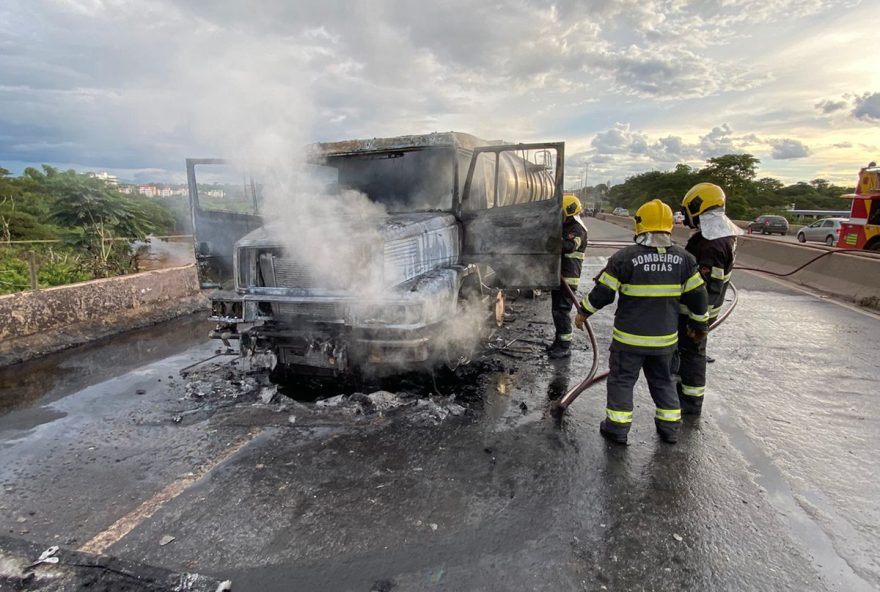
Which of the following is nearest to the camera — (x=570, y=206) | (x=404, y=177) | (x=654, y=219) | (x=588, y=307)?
(x=654, y=219)

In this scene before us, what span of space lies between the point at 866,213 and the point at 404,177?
17.0 meters

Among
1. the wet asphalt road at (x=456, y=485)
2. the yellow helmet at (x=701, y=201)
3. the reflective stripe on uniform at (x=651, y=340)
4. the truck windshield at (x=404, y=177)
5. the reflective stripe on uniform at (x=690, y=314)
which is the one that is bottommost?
the wet asphalt road at (x=456, y=485)

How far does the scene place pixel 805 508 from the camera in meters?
2.95

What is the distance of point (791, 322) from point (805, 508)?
5.65 metres

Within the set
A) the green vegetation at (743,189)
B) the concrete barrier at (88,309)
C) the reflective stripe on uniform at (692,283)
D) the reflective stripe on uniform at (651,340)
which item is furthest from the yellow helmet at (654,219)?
the green vegetation at (743,189)

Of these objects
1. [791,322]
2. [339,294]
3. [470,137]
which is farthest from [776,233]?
[339,294]

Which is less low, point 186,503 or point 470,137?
point 470,137

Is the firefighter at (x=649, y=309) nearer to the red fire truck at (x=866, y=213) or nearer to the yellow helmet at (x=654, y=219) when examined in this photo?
the yellow helmet at (x=654, y=219)

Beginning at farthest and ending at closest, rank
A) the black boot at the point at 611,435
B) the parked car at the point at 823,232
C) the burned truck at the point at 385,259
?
1. the parked car at the point at 823,232
2. the burned truck at the point at 385,259
3. the black boot at the point at 611,435

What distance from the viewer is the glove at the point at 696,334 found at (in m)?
3.94

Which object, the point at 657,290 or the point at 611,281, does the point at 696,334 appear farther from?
the point at 611,281

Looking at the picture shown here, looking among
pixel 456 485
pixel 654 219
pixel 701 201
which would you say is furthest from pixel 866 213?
pixel 456 485

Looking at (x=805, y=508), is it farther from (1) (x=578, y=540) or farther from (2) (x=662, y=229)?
(2) (x=662, y=229)

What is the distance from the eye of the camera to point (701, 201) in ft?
14.3
